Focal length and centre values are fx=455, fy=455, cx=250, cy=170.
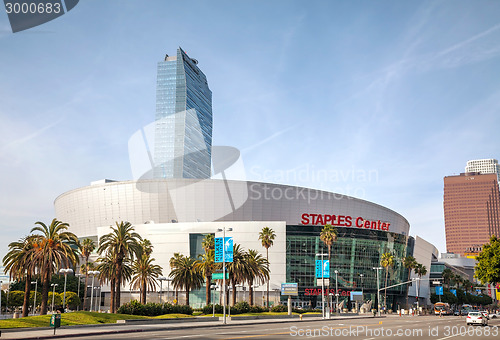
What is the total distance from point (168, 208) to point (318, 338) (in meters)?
102

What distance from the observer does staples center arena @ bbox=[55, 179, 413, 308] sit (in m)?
114

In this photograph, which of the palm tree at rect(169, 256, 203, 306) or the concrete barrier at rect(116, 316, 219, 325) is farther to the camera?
the palm tree at rect(169, 256, 203, 306)

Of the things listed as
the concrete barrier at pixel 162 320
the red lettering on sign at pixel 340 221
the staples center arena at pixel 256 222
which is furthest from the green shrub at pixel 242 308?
the red lettering on sign at pixel 340 221

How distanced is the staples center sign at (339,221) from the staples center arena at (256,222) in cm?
27

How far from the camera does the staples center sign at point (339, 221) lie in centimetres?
12362

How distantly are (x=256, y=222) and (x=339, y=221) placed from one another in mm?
25864

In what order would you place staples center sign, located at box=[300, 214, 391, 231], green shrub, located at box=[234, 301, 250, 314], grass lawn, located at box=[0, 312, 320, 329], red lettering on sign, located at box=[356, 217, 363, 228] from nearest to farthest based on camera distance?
1. grass lawn, located at box=[0, 312, 320, 329]
2. green shrub, located at box=[234, 301, 250, 314]
3. staples center sign, located at box=[300, 214, 391, 231]
4. red lettering on sign, located at box=[356, 217, 363, 228]

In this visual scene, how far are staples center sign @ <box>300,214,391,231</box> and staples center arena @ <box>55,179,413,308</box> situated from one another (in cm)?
27

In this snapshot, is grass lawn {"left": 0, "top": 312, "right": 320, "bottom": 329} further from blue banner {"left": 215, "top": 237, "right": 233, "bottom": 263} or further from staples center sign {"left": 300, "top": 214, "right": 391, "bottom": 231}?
staples center sign {"left": 300, "top": 214, "right": 391, "bottom": 231}

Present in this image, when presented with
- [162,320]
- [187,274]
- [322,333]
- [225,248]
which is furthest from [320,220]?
[322,333]

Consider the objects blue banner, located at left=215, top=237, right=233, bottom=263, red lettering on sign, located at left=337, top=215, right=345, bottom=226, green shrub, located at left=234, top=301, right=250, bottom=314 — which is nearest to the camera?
blue banner, located at left=215, top=237, right=233, bottom=263

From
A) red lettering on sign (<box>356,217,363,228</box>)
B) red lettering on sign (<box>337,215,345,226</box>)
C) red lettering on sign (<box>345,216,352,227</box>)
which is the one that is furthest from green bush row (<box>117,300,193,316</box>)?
red lettering on sign (<box>356,217,363,228</box>)

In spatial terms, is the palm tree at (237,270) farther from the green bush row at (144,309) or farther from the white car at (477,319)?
the white car at (477,319)

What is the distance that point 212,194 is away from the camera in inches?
4887
